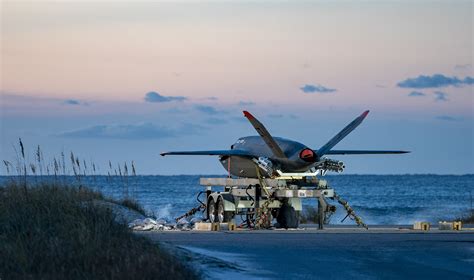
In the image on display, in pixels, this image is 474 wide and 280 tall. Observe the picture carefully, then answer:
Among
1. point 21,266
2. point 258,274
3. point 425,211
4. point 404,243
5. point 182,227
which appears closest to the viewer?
point 21,266

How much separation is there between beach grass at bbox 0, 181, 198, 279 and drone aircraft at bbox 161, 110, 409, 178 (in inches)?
498

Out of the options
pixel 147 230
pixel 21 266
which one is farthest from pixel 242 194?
pixel 21 266

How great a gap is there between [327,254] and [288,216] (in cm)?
1080

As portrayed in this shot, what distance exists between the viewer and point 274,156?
3641 centimetres

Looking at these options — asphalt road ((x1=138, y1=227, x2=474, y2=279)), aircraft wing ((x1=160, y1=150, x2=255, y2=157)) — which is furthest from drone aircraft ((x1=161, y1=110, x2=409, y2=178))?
asphalt road ((x1=138, y1=227, x2=474, y2=279))

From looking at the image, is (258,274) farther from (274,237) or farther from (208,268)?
(274,237)

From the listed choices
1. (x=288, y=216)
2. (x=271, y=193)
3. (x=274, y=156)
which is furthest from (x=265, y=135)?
(x=288, y=216)

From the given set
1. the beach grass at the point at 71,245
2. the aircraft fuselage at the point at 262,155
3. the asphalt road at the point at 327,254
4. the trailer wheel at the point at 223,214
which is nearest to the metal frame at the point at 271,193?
the trailer wheel at the point at 223,214

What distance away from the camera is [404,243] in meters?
27.6

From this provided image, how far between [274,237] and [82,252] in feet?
37.0

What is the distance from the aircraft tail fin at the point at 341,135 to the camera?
3688cm

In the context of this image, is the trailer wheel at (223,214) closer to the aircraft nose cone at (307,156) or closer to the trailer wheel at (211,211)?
the trailer wheel at (211,211)

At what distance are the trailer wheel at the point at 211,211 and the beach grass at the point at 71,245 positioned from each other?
13.4 m

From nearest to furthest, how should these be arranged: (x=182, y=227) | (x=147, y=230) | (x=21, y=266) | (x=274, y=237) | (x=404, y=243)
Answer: (x=21, y=266) → (x=404, y=243) → (x=274, y=237) → (x=147, y=230) → (x=182, y=227)
